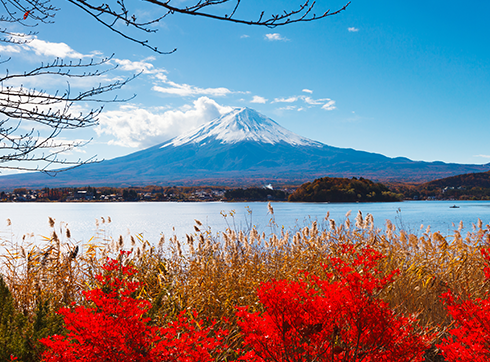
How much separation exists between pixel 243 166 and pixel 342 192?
12832 cm

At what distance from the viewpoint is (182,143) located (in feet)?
641

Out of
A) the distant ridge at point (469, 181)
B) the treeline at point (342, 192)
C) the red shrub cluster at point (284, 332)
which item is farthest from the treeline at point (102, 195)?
the red shrub cluster at point (284, 332)

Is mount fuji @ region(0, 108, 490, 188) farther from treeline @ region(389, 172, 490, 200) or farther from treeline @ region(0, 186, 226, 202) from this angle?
treeline @ region(389, 172, 490, 200)

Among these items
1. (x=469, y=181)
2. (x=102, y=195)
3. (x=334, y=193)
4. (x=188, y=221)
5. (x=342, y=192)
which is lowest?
(x=188, y=221)

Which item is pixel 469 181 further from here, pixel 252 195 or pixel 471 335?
pixel 471 335

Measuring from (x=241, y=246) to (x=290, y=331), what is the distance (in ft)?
14.4

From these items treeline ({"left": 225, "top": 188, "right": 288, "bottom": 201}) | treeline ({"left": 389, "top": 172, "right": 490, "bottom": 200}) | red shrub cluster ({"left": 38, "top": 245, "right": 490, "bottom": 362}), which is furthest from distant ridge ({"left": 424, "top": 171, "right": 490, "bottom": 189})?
red shrub cluster ({"left": 38, "top": 245, "right": 490, "bottom": 362})

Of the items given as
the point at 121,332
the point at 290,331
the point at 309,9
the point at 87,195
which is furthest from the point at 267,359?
the point at 87,195

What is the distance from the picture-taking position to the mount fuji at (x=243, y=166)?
422 feet

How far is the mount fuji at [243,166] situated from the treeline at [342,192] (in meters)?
62.9

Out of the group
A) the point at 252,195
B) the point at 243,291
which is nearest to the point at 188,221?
the point at 243,291

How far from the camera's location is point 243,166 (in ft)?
585

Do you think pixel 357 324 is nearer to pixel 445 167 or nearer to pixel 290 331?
pixel 290 331

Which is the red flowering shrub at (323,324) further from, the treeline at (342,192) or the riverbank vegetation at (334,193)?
the treeline at (342,192)
